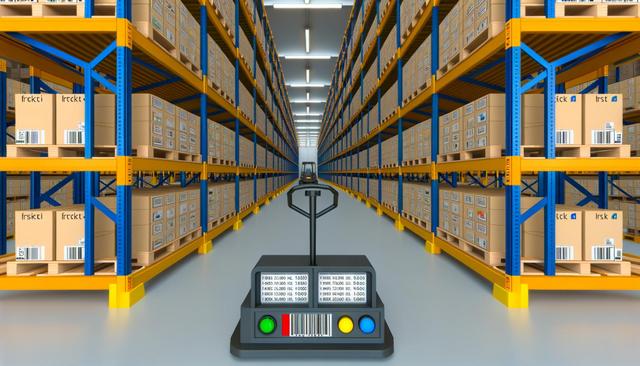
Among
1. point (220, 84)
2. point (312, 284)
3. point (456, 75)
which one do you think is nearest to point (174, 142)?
point (220, 84)

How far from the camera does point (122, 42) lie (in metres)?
2.70

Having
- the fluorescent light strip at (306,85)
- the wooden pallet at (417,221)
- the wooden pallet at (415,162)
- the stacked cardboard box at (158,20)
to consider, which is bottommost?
the wooden pallet at (417,221)

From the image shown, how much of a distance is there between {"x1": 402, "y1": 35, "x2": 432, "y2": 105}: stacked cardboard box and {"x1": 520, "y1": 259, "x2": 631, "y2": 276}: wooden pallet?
2838mm

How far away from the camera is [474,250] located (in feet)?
12.1

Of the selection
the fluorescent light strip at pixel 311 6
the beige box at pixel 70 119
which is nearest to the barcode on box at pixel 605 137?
the beige box at pixel 70 119

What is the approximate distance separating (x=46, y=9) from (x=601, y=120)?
474 cm

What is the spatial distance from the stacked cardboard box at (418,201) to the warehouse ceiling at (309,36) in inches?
372

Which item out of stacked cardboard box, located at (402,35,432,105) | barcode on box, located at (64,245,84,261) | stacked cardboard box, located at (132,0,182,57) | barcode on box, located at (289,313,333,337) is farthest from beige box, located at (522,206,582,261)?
stacked cardboard box, located at (132,0,182,57)

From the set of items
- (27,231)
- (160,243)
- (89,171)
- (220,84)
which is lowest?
(160,243)

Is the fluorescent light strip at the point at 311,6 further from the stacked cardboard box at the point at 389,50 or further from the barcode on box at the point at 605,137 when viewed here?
the barcode on box at the point at 605,137

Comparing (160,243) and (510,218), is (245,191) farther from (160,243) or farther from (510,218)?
(510,218)

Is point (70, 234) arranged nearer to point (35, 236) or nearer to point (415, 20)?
point (35, 236)

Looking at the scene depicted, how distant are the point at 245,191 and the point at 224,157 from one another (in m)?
1.93

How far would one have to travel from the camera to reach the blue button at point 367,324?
191 centimetres
